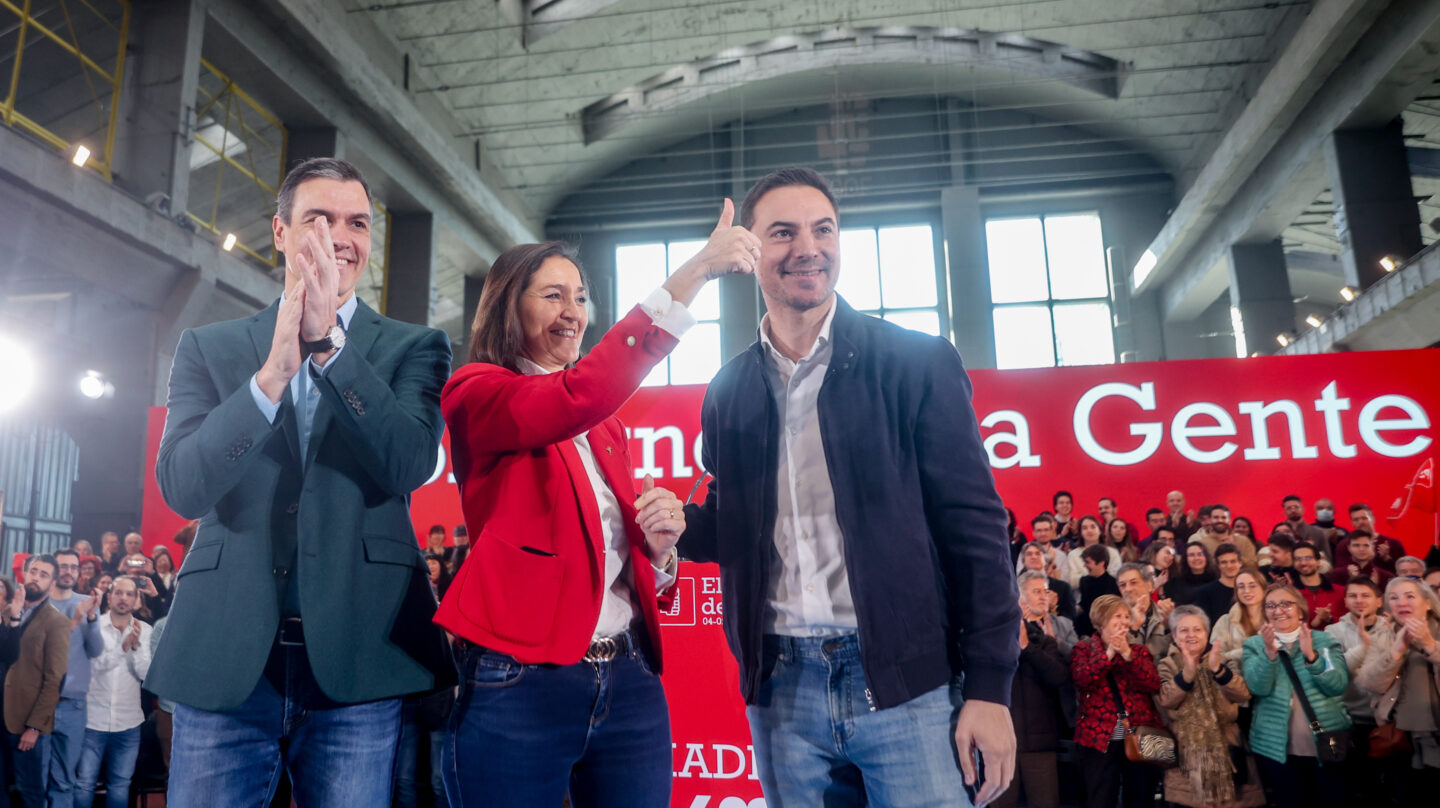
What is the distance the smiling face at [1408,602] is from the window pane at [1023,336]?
35.8ft

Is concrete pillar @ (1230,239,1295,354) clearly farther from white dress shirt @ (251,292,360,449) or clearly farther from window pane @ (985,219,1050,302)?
white dress shirt @ (251,292,360,449)

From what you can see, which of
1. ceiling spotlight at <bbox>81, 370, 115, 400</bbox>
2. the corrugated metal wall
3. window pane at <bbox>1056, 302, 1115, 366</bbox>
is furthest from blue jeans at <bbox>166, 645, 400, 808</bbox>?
window pane at <bbox>1056, 302, 1115, 366</bbox>

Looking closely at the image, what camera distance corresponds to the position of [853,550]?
1.43 meters

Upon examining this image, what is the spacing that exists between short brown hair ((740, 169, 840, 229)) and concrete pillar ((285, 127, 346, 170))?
10753mm

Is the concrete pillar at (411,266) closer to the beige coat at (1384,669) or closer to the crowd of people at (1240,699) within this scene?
the crowd of people at (1240,699)

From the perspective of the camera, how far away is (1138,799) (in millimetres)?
4879

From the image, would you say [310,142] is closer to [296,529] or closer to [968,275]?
[968,275]

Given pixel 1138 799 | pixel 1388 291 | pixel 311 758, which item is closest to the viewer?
pixel 311 758

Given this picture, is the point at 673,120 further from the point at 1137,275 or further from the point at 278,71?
the point at 1137,275

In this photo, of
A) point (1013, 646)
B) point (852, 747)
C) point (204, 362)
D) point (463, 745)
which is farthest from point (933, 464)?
Answer: point (204, 362)

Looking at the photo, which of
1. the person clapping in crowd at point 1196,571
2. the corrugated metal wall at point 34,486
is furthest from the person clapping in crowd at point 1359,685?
the corrugated metal wall at point 34,486

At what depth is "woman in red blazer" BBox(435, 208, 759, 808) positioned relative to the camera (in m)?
1.35

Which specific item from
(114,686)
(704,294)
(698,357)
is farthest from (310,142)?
(114,686)

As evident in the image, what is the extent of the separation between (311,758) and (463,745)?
204mm
